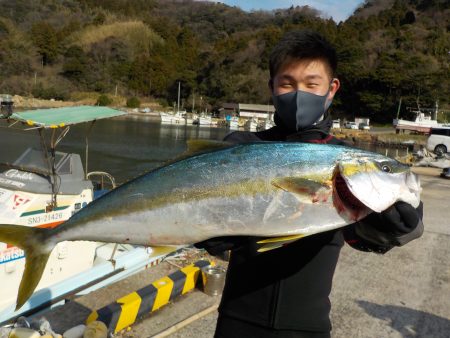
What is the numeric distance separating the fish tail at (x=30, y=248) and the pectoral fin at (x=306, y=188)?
1.20 meters

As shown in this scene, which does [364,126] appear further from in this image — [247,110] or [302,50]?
[302,50]

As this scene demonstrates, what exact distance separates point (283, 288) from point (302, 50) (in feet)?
3.73

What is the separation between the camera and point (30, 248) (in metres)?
2.07

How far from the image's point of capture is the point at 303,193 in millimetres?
1746

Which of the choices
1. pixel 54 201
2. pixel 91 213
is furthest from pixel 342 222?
pixel 54 201

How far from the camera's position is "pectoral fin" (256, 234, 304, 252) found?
5.53 ft

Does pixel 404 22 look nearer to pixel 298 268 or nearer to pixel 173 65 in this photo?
pixel 173 65

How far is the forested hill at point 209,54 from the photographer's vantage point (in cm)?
6881

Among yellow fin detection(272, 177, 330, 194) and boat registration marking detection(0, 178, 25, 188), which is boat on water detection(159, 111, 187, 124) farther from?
yellow fin detection(272, 177, 330, 194)

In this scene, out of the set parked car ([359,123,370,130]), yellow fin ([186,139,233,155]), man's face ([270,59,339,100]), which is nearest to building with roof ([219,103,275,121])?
parked car ([359,123,370,130])

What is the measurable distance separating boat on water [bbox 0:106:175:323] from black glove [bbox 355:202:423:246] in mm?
3740

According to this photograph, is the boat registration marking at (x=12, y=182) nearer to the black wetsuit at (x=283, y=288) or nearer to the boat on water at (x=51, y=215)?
the boat on water at (x=51, y=215)

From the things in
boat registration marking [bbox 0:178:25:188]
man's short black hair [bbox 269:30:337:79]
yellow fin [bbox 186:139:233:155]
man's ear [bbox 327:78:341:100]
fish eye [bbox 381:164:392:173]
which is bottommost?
boat registration marking [bbox 0:178:25:188]

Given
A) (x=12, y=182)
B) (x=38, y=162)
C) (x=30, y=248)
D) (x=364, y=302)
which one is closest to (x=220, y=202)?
(x=30, y=248)
